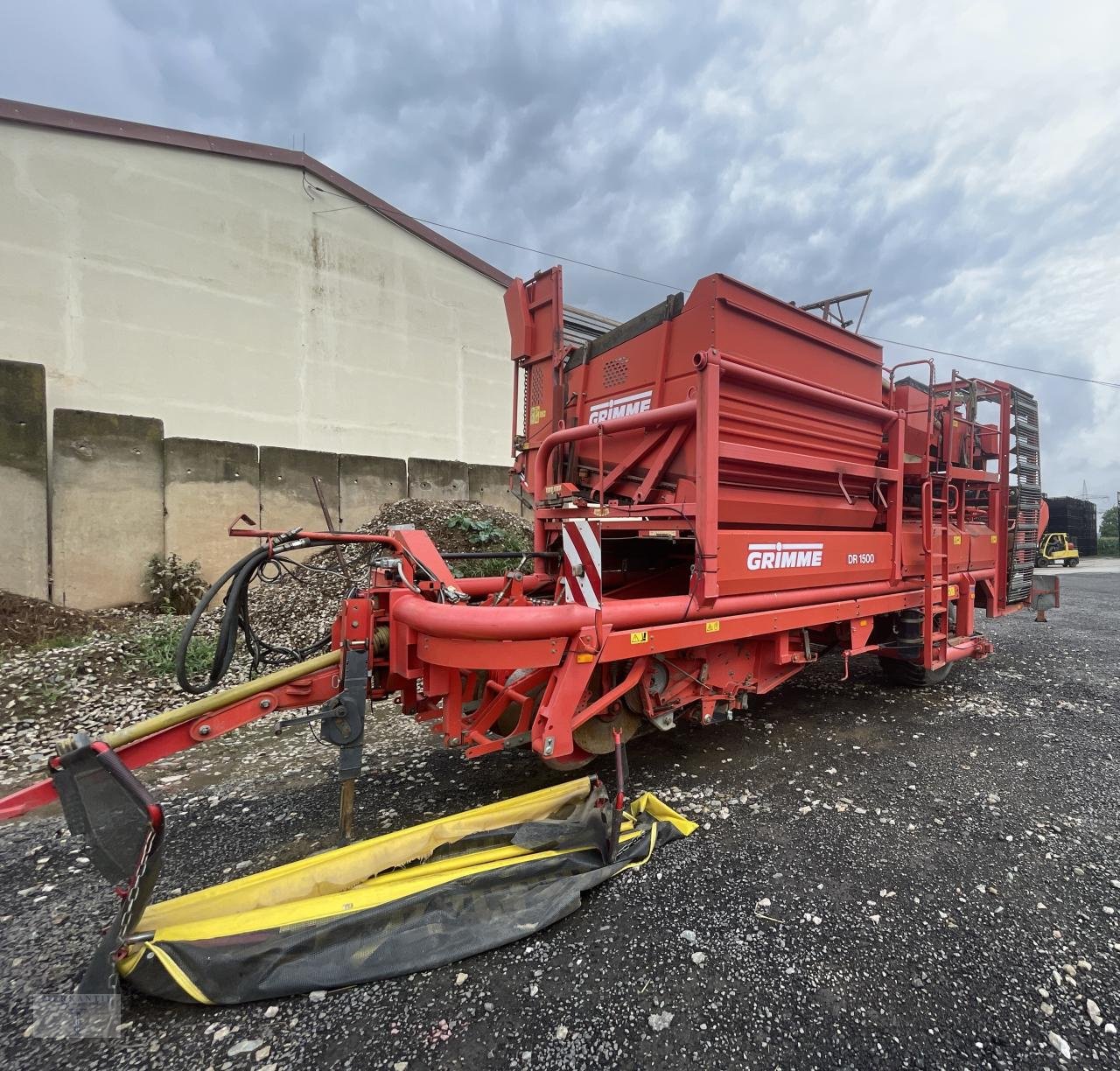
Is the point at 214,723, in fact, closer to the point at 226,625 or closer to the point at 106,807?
the point at 226,625

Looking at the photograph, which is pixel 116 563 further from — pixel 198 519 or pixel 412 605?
pixel 412 605

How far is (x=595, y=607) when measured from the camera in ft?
8.67

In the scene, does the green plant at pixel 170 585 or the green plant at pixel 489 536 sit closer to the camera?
the green plant at pixel 170 585

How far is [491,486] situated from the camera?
35.1ft

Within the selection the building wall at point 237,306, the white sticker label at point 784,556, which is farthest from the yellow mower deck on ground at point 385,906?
the building wall at point 237,306

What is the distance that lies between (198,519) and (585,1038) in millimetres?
7955

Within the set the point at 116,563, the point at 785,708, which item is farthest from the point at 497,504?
the point at 785,708

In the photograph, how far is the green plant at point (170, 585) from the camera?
726 cm

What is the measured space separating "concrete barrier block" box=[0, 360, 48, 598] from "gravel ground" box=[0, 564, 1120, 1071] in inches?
175

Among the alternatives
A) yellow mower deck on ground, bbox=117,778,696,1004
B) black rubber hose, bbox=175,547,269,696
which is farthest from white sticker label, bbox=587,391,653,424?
yellow mower deck on ground, bbox=117,778,696,1004

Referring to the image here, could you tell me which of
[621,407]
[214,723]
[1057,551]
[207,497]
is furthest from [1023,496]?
[1057,551]

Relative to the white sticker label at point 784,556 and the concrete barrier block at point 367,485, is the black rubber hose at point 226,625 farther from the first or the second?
the concrete barrier block at point 367,485

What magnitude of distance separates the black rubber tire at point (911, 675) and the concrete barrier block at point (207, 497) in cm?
775

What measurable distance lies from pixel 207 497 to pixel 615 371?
21.1 ft
